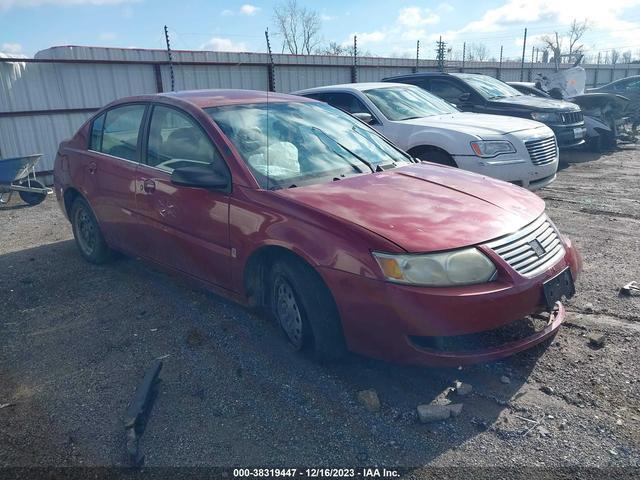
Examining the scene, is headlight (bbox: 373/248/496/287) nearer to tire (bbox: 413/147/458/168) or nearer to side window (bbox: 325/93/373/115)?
tire (bbox: 413/147/458/168)

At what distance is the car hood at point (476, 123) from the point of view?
22.2 ft

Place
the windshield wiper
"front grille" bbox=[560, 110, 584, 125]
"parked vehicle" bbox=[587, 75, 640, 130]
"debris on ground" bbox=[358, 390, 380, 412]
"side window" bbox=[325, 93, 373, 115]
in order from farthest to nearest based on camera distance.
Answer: "parked vehicle" bbox=[587, 75, 640, 130]
"front grille" bbox=[560, 110, 584, 125]
"side window" bbox=[325, 93, 373, 115]
the windshield wiper
"debris on ground" bbox=[358, 390, 380, 412]

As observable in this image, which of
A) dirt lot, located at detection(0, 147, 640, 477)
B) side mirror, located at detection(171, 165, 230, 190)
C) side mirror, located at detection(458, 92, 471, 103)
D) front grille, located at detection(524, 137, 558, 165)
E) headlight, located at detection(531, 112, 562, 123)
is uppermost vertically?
side mirror, located at detection(458, 92, 471, 103)

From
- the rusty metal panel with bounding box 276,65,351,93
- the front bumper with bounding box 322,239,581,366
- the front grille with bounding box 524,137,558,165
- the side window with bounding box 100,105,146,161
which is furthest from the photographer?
A: the rusty metal panel with bounding box 276,65,351,93

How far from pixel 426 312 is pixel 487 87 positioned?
8574mm

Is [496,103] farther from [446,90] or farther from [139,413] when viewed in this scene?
[139,413]

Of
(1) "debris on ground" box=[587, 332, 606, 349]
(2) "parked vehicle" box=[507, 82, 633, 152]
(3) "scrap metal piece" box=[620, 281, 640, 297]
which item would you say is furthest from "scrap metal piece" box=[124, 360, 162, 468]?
(2) "parked vehicle" box=[507, 82, 633, 152]

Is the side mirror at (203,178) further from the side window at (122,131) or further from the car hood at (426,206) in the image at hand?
the side window at (122,131)

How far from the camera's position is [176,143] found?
13.4 feet

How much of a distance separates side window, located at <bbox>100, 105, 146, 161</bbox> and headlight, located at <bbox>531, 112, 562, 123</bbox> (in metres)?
7.62

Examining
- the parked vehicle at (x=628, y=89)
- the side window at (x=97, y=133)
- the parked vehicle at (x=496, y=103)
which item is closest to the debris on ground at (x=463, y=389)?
the side window at (x=97, y=133)

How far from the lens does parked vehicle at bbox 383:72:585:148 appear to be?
9.59 m

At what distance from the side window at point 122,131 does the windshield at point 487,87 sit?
22.9ft

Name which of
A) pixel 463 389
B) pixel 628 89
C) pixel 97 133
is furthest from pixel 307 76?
pixel 463 389
